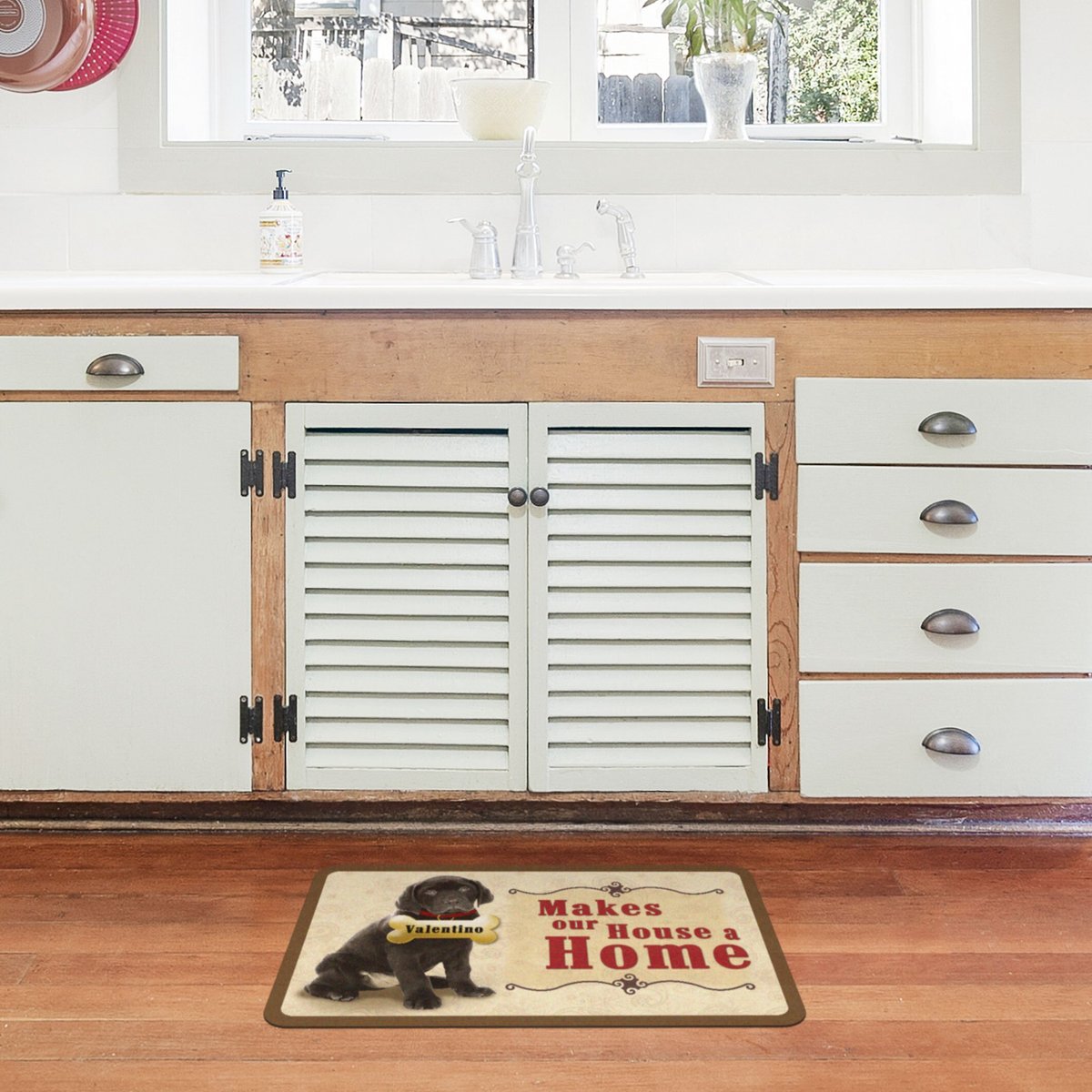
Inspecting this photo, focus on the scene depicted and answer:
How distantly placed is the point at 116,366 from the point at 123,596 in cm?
37

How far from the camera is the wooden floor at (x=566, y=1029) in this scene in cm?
141

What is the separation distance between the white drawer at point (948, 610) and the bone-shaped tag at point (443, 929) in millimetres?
661

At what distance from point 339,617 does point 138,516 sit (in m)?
0.36

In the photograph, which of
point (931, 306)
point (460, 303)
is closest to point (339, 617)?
point (460, 303)

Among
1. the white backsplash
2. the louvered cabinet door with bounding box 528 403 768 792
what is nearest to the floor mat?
the louvered cabinet door with bounding box 528 403 768 792

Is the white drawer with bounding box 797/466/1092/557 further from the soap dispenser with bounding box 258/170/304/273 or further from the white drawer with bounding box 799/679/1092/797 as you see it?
the soap dispenser with bounding box 258/170/304/273

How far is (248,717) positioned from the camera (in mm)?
2018

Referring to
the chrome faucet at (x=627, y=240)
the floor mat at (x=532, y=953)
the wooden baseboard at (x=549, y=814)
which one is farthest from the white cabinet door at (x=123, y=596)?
the chrome faucet at (x=627, y=240)

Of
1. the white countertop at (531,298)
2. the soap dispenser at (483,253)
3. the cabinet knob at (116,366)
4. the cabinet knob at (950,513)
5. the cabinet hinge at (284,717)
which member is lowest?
the cabinet hinge at (284,717)

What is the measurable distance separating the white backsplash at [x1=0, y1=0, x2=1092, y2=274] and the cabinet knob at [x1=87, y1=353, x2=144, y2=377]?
660mm

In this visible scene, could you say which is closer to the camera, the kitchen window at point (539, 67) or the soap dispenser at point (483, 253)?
the soap dispenser at point (483, 253)

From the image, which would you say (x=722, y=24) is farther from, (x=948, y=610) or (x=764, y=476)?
(x=948, y=610)

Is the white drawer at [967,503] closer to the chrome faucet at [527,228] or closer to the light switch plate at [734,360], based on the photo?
the light switch plate at [734,360]

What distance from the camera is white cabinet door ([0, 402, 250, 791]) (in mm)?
1982
